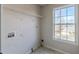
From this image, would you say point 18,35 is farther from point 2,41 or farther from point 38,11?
point 38,11

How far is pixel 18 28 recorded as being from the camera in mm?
2602

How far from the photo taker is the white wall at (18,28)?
2139mm

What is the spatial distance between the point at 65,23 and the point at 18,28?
172 centimetres

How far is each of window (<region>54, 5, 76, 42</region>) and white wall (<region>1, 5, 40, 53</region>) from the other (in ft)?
3.06

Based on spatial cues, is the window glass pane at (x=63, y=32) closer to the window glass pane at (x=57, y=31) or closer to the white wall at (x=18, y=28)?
the window glass pane at (x=57, y=31)

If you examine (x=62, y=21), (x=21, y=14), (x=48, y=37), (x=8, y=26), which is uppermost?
(x=21, y=14)

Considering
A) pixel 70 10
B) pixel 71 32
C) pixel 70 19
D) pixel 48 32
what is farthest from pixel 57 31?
pixel 70 10

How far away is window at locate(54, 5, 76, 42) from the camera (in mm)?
2866

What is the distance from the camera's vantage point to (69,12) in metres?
2.97

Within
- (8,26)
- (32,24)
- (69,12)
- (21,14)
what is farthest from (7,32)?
(69,12)

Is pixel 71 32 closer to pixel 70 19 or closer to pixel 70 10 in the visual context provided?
pixel 70 19

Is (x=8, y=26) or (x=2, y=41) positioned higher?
(x=8, y=26)

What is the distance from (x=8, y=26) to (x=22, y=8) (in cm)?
88

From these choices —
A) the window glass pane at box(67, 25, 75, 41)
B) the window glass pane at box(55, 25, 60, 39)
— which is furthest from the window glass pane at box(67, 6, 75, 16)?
Result: the window glass pane at box(55, 25, 60, 39)
